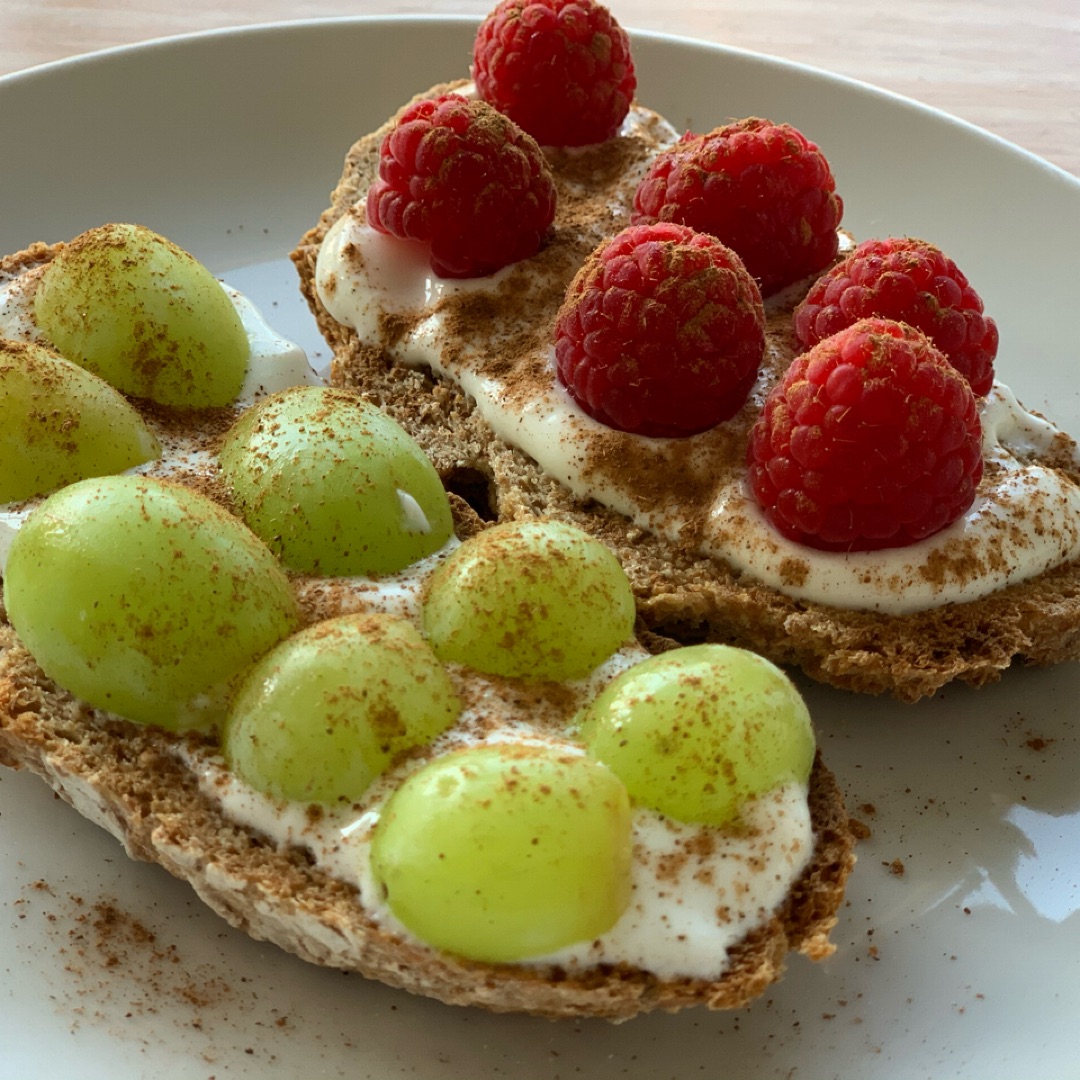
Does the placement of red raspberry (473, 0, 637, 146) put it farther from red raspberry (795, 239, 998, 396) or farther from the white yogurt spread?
red raspberry (795, 239, 998, 396)

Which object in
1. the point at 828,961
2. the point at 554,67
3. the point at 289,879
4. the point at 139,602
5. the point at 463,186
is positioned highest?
the point at 554,67

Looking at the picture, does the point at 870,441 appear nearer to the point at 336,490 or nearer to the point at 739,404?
the point at 739,404

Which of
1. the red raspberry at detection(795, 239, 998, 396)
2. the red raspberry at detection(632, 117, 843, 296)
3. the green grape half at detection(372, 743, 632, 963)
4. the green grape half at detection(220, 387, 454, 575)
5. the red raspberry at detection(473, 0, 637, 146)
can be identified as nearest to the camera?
the green grape half at detection(372, 743, 632, 963)

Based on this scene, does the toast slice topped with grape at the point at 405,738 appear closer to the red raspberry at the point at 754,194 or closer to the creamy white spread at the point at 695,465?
the creamy white spread at the point at 695,465

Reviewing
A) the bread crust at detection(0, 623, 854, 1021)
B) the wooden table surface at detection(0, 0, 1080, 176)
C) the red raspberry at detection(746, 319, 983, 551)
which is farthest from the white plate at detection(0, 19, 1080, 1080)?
the wooden table surface at detection(0, 0, 1080, 176)

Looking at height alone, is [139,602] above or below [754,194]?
below

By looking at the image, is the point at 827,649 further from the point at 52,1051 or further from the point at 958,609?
the point at 52,1051

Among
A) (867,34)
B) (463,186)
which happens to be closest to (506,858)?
(463,186)
